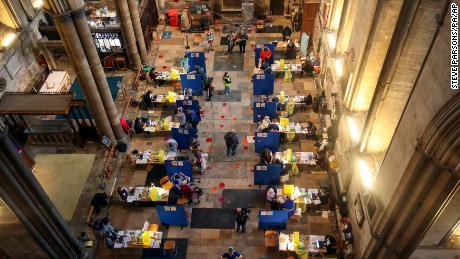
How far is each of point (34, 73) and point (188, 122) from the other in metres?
10.7

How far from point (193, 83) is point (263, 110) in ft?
15.1

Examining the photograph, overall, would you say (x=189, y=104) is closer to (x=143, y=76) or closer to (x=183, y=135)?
(x=183, y=135)

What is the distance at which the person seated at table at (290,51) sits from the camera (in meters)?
25.4

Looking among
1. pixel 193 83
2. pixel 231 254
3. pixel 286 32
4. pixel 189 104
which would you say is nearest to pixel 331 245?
pixel 231 254

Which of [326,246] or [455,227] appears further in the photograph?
[326,246]

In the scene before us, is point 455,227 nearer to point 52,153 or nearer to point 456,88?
point 456,88

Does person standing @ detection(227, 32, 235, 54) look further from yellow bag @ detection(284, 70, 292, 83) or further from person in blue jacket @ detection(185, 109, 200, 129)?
person in blue jacket @ detection(185, 109, 200, 129)

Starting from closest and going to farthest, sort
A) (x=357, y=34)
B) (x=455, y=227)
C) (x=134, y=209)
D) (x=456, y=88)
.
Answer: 1. (x=456, y=88)
2. (x=455, y=227)
3. (x=357, y=34)
4. (x=134, y=209)

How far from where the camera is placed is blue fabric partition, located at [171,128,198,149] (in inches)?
778

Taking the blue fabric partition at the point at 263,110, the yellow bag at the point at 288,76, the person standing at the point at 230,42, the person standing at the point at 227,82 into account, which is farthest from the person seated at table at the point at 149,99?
the yellow bag at the point at 288,76

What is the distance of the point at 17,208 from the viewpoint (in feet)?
39.6

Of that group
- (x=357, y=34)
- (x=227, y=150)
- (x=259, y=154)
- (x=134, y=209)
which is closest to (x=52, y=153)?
(x=134, y=209)

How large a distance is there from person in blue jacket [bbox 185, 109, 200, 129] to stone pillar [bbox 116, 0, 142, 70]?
6.74 metres

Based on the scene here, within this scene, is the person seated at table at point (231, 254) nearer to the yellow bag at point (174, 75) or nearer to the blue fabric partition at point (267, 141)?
the blue fabric partition at point (267, 141)
